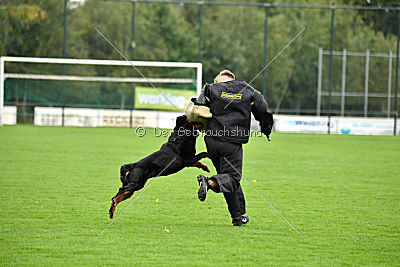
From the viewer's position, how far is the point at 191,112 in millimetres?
7688

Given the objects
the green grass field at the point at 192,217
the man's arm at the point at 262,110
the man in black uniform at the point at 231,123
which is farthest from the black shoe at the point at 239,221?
the man's arm at the point at 262,110

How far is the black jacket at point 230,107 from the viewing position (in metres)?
7.77

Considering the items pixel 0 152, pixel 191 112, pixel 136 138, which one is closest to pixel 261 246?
pixel 191 112

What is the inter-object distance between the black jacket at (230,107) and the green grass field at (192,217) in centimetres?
116

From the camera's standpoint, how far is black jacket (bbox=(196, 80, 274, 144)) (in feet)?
25.5

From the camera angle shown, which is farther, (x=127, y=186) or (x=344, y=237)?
(x=127, y=186)

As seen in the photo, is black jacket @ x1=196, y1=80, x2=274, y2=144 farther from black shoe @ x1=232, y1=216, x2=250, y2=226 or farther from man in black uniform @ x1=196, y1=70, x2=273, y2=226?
black shoe @ x1=232, y1=216, x2=250, y2=226

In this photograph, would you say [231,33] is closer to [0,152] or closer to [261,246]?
[0,152]

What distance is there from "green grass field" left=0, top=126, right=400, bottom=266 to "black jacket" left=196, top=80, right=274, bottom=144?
1.16 m

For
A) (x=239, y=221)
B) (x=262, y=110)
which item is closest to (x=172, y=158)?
(x=239, y=221)

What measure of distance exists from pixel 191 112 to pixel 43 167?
7359mm

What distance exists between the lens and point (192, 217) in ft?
27.9

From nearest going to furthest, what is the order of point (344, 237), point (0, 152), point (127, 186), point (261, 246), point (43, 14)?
point (261, 246)
point (344, 237)
point (127, 186)
point (0, 152)
point (43, 14)

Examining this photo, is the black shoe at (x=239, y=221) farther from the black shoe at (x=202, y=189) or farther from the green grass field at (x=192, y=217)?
the black shoe at (x=202, y=189)
